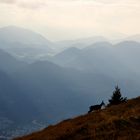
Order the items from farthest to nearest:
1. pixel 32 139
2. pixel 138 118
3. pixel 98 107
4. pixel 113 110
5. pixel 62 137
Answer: pixel 98 107 → pixel 113 110 → pixel 32 139 → pixel 138 118 → pixel 62 137

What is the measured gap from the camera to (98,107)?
3816 centimetres

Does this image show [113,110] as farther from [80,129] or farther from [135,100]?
[80,129]

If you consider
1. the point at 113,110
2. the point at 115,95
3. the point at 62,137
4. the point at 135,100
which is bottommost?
the point at 62,137

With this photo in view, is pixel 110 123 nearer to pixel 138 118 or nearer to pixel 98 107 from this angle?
pixel 138 118

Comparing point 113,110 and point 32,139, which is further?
point 113,110

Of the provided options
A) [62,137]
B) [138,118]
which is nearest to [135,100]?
[138,118]

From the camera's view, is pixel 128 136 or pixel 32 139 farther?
pixel 32 139

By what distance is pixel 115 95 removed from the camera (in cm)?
4031

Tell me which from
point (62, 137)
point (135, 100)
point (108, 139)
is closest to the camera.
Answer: point (108, 139)

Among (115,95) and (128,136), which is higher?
(115,95)

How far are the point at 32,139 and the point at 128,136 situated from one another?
7798mm

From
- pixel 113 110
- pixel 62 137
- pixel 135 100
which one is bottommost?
pixel 62 137

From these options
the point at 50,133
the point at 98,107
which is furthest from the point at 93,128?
the point at 98,107

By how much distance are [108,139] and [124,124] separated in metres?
2.79
